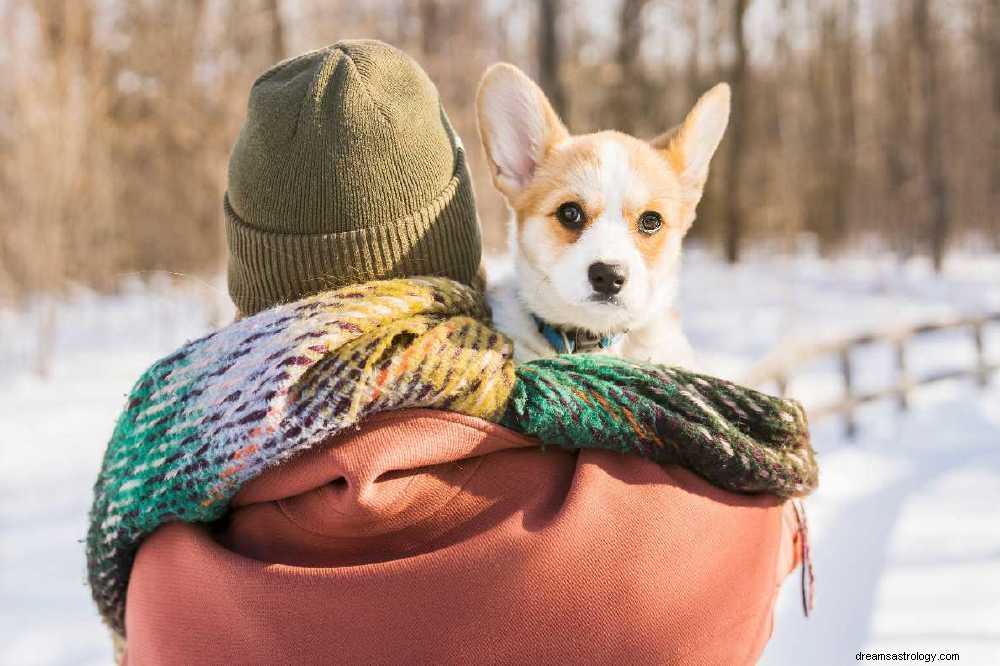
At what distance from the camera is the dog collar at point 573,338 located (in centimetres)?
217

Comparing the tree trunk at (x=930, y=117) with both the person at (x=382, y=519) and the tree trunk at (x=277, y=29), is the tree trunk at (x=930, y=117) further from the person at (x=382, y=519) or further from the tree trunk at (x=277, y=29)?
the person at (x=382, y=519)

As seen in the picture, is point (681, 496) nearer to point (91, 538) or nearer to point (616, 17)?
A: point (91, 538)

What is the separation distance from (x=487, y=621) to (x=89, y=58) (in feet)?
40.8

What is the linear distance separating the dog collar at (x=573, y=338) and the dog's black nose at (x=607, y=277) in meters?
0.16

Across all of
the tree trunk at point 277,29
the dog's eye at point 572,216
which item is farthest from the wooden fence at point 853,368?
the tree trunk at point 277,29

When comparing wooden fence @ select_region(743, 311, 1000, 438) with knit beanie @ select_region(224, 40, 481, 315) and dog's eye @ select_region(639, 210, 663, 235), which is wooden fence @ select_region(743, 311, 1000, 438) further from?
knit beanie @ select_region(224, 40, 481, 315)

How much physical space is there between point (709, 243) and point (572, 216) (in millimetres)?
19716

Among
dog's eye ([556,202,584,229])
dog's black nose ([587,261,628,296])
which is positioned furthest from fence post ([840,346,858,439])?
dog's black nose ([587,261,628,296])

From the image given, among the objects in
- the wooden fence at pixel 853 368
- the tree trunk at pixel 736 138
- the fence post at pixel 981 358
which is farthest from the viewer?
the tree trunk at pixel 736 138

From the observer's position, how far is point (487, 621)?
1.25 m

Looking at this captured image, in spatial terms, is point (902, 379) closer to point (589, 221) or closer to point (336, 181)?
point (589, 221)

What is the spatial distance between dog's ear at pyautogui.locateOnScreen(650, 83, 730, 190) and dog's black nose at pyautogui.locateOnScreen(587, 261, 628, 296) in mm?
541

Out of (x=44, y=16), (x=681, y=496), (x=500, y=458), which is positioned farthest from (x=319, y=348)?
(x=44, y=16)

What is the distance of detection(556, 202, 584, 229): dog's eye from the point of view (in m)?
2.25
